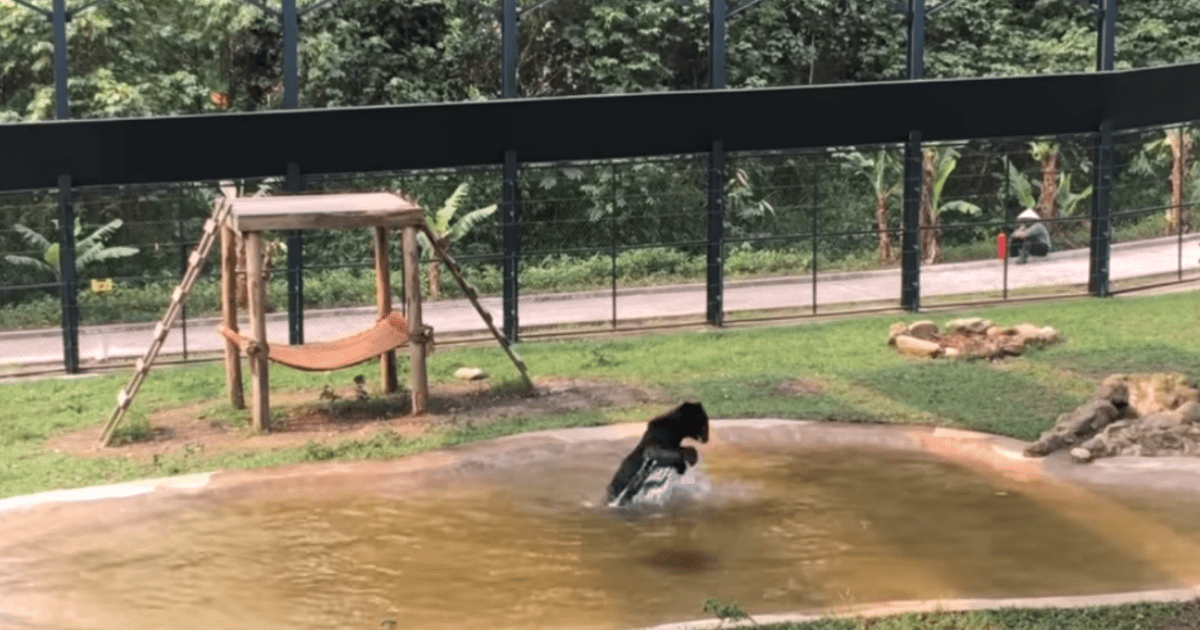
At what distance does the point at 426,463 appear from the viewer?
58.2ft

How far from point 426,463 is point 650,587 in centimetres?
456

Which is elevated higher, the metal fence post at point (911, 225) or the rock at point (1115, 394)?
the metal fence post at point (911, 225)

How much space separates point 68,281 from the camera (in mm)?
22500

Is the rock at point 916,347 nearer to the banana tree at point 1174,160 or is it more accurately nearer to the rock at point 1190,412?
the rock at point 1190,412

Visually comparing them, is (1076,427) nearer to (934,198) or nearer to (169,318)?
(169,318)

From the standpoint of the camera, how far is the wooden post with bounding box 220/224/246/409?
2017 centimetres

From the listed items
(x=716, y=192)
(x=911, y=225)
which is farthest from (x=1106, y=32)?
(x=716, y=192)

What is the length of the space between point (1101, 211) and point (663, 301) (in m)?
7.09

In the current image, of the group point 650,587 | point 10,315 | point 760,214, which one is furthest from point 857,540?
point 760,214

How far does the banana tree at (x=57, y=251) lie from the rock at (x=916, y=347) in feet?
40.1

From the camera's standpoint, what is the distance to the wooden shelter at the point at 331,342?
19.0 metres

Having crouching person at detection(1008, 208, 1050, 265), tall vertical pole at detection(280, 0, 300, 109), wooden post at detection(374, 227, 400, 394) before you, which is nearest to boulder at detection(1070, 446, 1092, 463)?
wooden post at detection(374, 227, 400, 394)

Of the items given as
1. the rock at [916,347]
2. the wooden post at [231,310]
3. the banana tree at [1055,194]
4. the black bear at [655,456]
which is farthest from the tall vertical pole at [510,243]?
the banana tree at [1055,194]

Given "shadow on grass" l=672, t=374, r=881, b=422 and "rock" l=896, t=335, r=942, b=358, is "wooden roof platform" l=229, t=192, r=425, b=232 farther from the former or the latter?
"rock" l=896, t=335, r=942, b=358
